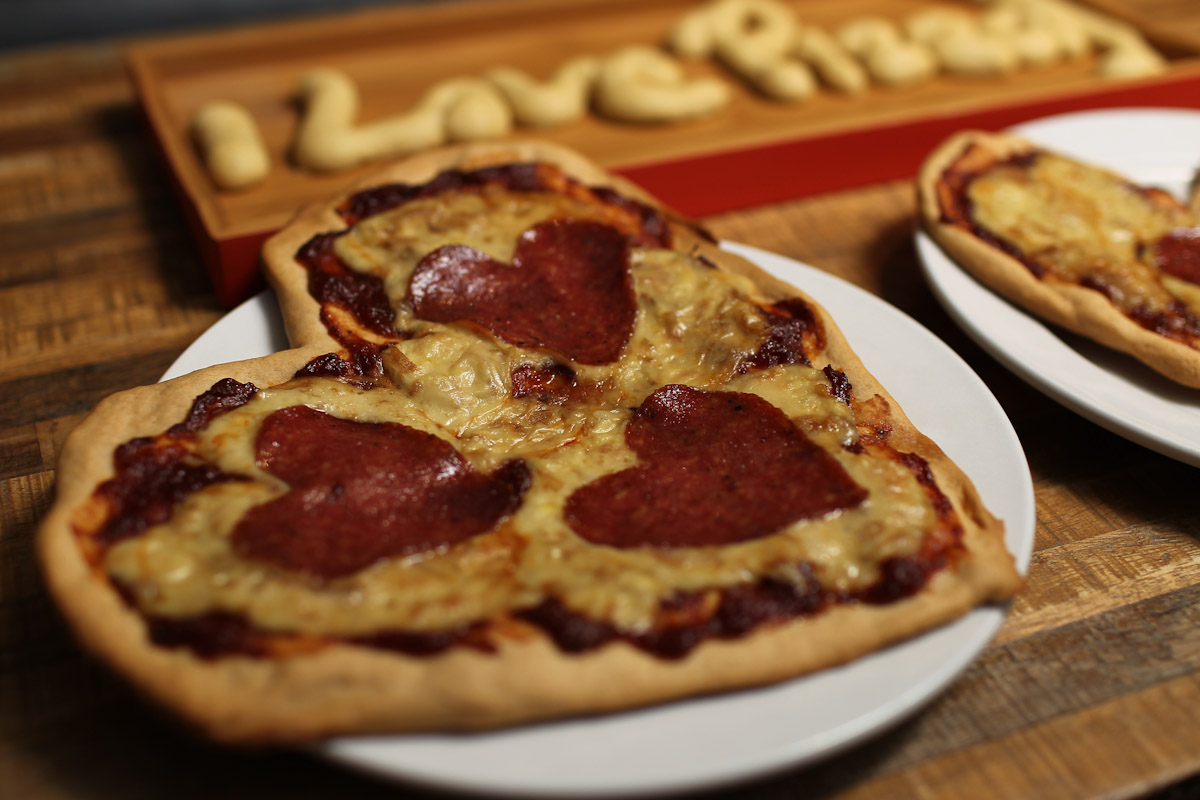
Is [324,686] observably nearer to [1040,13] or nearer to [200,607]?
[200,607]

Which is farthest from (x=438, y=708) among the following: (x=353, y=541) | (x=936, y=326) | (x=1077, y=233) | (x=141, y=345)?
(x=1077, y=233)

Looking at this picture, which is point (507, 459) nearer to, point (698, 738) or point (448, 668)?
point (448, 668)

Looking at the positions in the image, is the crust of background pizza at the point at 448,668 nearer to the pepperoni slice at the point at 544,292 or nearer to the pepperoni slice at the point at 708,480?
the pepperoni slice at the point at 708,480

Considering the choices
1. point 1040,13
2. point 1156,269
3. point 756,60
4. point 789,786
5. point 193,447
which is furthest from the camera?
point 1040,13

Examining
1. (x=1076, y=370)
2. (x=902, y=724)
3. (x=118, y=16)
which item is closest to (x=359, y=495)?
(x=902, y=724)

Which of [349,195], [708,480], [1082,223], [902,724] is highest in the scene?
[1082,223]

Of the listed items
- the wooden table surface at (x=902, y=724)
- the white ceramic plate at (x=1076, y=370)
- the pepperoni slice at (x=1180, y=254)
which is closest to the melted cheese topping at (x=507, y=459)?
the wooden table surface at (x=902, y=724)
